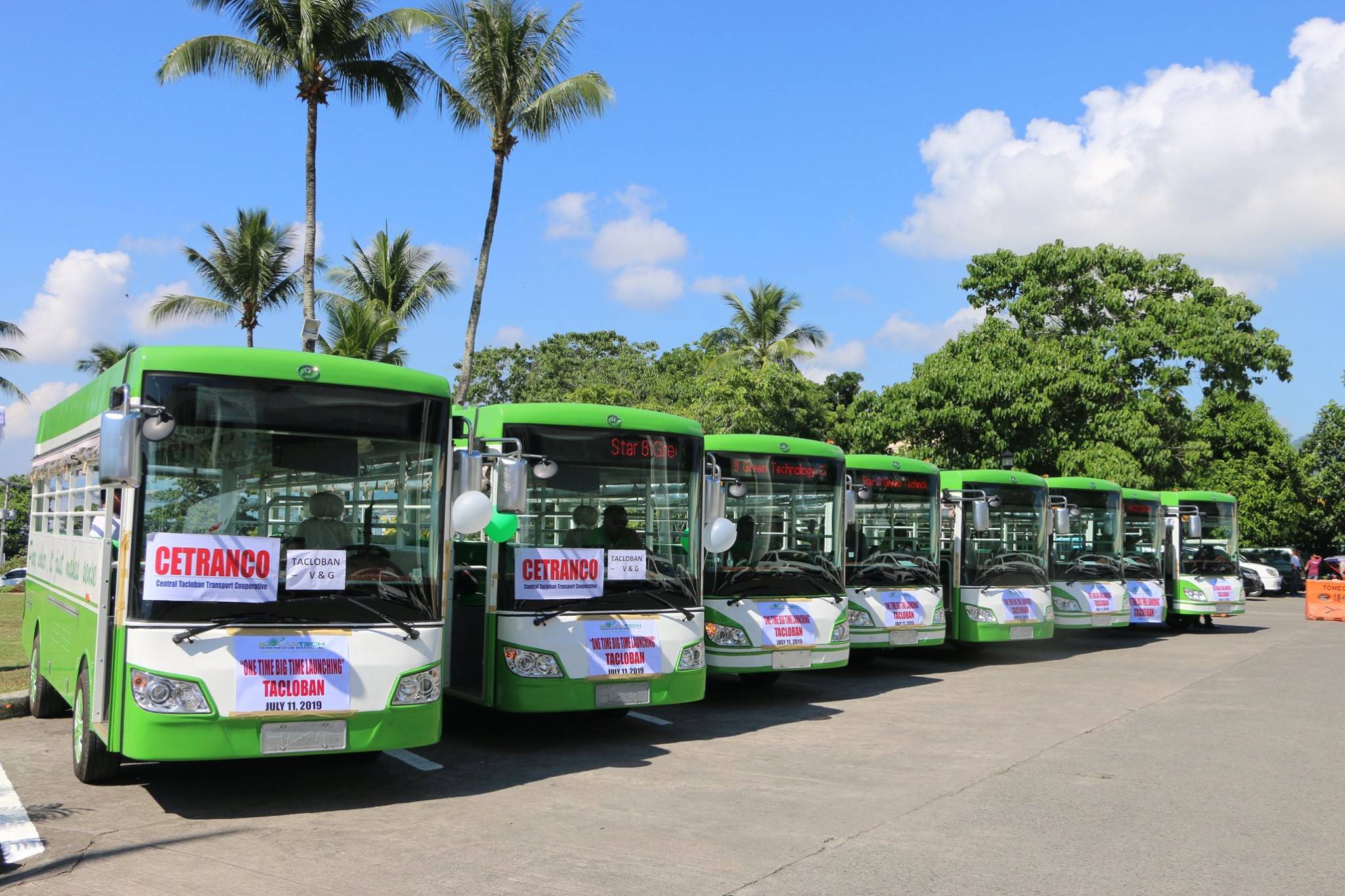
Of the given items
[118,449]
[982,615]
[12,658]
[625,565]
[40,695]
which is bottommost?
[12,658]

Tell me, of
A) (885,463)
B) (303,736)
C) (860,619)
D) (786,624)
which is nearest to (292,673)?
(303,736)

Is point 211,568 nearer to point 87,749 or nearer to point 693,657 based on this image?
point 87,749

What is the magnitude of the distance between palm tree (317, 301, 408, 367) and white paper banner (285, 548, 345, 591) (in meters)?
17.9

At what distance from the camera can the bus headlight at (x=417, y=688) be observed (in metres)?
7.21

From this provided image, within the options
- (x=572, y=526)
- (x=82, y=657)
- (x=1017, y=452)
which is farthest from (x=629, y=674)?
(x=1017, y=452)

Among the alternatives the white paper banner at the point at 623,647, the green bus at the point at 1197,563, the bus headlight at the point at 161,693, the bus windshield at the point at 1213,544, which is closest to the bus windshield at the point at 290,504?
the bus headlight at the point at 161,693

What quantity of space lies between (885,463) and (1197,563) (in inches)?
382

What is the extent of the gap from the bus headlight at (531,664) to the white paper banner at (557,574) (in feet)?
1.35

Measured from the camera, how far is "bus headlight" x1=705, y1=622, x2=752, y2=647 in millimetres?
11219

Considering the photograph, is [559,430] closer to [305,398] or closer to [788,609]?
[305,398]

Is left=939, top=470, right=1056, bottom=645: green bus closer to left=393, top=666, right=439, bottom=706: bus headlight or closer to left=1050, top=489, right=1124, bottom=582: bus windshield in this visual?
left=1050, top=489, right=1124, bottom=582: bus windshield

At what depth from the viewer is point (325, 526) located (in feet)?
23.7

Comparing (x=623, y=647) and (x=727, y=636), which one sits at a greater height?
(x=623, y=647)

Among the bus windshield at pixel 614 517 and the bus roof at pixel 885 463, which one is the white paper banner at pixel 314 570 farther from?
the bus roof at pixel 885 463
